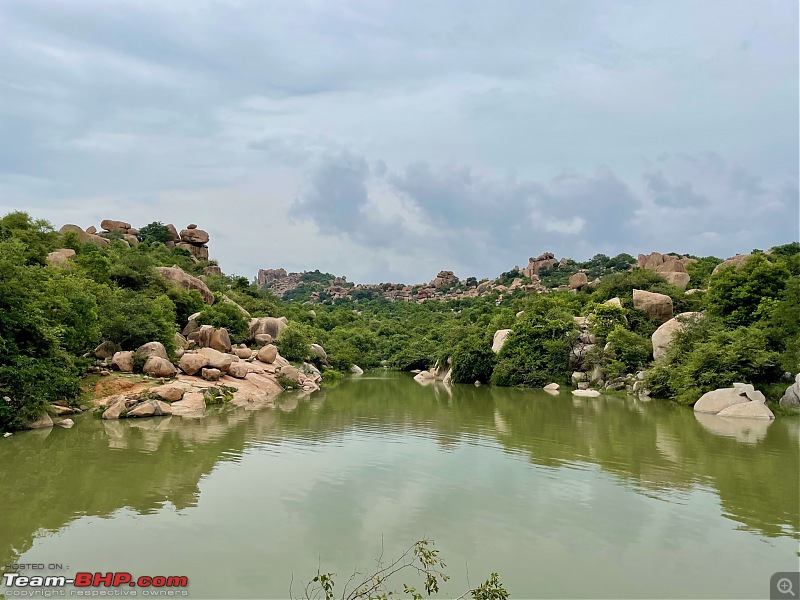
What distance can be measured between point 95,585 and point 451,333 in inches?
1301

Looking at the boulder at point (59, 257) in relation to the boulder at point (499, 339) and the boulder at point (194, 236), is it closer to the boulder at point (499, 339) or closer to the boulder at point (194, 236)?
the boulder at point (499, 339)

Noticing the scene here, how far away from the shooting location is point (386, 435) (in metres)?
15.3

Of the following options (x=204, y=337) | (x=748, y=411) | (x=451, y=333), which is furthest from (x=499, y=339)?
(x=748, y=411)

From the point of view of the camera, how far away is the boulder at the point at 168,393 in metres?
18.2

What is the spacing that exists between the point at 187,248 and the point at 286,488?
158 feet

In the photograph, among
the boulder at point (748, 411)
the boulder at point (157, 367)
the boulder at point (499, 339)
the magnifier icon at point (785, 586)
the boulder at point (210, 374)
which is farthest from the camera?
the boulder at point (499, 339)

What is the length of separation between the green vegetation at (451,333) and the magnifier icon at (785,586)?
1491cm

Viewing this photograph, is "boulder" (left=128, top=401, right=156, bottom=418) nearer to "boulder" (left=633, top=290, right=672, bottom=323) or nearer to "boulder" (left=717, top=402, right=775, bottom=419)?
"boulder" (left=717, top=402, right=775, bottom=419)

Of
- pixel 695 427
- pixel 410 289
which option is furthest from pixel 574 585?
pixel 410 289

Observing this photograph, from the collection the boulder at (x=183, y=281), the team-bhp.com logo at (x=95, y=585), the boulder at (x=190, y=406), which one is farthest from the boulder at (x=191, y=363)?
the team-bhp.com logo at (x=95, y=585)

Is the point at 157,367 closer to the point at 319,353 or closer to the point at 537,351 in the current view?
the point at 319,353

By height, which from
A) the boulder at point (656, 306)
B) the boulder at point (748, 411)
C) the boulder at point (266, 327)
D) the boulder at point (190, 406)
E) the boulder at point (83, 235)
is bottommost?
the boulder at point (190, 406)

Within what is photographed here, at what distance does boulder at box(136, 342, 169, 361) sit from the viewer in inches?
822

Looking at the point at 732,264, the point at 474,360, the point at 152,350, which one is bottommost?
the point at 474,360
